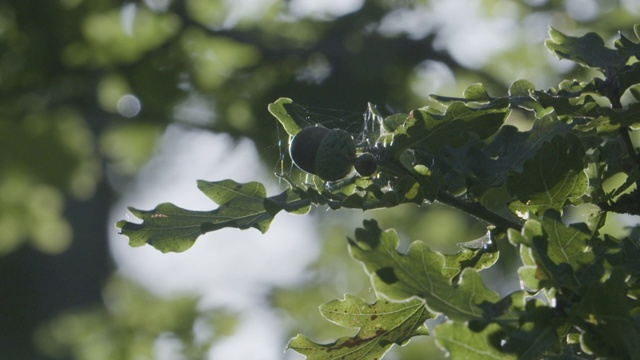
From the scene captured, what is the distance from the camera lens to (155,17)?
186 inches

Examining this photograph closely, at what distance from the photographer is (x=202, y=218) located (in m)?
0.98

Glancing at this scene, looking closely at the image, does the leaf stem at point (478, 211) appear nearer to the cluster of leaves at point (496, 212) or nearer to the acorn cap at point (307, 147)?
the cluster of leaves at point (496, 212)

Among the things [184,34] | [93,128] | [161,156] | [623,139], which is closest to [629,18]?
[184,34]

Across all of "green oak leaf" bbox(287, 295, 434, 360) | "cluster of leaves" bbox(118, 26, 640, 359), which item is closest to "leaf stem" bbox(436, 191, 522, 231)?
"cluster of leaves" bbox(118, 26, 640, 359)

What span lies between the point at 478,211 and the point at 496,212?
0.30ft

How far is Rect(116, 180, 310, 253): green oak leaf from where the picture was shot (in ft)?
3.19

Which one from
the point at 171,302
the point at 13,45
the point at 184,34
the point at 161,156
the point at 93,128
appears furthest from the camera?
the point at 171,302

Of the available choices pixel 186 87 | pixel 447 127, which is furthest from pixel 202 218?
Result: pixel 186 87

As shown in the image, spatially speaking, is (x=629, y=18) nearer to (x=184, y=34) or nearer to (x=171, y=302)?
(x=184, y=34)

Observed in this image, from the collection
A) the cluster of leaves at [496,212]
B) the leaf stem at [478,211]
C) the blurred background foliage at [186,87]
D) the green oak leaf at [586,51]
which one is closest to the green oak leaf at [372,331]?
the cluster of leaves at [496,212]

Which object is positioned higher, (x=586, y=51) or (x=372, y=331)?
(x=586, y=51)

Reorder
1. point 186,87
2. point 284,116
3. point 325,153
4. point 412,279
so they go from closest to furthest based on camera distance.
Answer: point 412,279
point 325,153
point 284,116
point 186,87

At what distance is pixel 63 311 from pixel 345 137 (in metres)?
6.24

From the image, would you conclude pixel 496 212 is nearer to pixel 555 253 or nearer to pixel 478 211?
pixel 478 211
